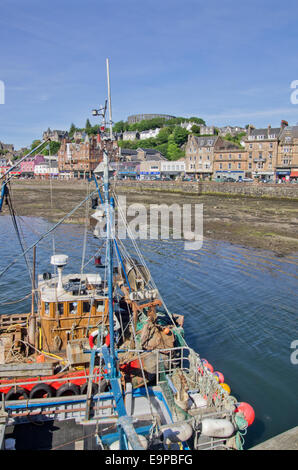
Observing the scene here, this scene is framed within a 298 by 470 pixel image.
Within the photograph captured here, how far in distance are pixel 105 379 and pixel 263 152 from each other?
9845cm

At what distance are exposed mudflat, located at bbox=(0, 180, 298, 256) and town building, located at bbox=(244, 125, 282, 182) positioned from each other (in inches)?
766

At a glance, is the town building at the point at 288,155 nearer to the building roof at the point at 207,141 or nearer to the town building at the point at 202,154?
the town building at the point at 202,154

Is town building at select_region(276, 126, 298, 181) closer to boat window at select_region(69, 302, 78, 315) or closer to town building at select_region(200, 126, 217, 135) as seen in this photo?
boat window at select_region(69, 302, 78, 315)

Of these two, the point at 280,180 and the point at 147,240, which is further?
the point at 280,180

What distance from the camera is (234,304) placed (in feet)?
85.3

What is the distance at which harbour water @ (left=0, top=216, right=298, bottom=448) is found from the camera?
1678 centimetres

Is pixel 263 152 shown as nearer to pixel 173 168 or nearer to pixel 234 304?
pixel 173 168

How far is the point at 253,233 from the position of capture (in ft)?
162
